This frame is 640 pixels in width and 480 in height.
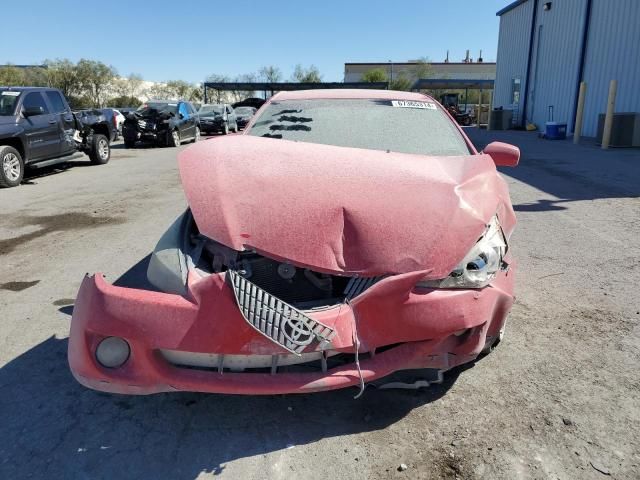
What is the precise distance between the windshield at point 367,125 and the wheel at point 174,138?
16.1 metres

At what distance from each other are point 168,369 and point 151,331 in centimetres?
21

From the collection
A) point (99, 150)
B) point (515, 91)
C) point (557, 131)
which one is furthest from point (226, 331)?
point (515, 91)

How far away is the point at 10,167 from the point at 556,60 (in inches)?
934

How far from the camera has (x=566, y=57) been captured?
2320 centimetres

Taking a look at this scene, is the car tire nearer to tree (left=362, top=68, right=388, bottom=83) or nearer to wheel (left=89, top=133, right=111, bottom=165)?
wheel (left=89, top=133, right=111, bottom=165)

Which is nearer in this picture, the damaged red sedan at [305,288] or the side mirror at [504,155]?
the damaged red sedan at [305,288]

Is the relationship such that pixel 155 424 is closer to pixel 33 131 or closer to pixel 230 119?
pixel 33 131

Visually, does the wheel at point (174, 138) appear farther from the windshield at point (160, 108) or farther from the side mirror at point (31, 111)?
the side mirror at point (31, 111)

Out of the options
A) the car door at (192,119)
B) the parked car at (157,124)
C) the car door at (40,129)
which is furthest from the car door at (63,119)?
the car door at (192,119)

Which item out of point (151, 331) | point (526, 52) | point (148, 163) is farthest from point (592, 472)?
point (526, 52)

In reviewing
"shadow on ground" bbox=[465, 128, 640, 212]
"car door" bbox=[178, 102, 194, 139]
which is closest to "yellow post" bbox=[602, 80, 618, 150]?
"shadow on ground" bbox=[465, 128, 640, 212]

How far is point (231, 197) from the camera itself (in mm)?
A: 2543

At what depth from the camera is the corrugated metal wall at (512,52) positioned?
93.1 ft

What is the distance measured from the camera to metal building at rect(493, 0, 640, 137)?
18.6 m
